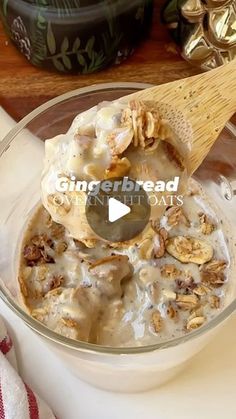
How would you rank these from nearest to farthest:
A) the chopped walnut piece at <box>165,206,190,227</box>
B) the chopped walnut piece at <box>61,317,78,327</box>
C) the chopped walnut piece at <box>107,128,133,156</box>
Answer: the chopped walnut piece at <box>107,128,133,156</box> < the chopped walnut piece at <box>61,317,78,327</box> < the chopped walnut piece at <box>165,206,190,227</box>

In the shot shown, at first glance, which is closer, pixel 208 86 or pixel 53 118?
pixel 208 86

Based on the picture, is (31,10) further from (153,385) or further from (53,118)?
(153,385)

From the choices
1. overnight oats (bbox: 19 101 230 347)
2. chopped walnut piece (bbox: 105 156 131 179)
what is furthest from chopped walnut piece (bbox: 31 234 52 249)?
chopped walnut piece (bbox: 105 156 131 179)

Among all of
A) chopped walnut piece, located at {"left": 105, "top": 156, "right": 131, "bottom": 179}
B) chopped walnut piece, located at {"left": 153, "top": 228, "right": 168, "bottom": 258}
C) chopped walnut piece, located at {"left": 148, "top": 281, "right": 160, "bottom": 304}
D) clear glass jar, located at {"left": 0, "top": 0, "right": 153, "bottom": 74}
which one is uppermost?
chopped walnut piece, located at {"left": 105, "top": 156, "right": 131, "bottom": 179}

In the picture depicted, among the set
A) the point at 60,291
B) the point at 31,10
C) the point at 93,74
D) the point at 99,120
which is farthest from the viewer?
the point at 93,74

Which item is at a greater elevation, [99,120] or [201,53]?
[99,120]

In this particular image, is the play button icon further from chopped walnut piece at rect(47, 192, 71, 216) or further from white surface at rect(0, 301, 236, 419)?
white surface at rect(0, 301, 236, 419)

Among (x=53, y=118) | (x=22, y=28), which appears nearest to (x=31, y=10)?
(x=22, y=28)

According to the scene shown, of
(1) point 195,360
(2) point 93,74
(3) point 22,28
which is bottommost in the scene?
(1) point 195,360
